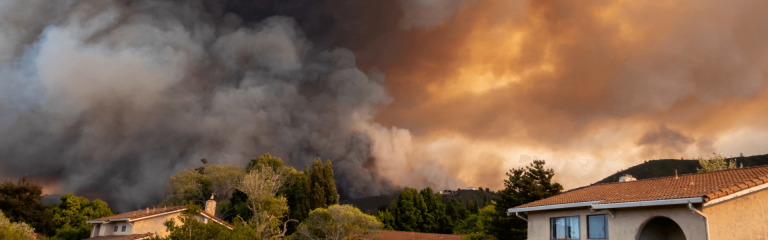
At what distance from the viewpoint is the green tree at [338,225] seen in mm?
43875

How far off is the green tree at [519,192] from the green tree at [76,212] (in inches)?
2187

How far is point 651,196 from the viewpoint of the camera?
16.0 metres

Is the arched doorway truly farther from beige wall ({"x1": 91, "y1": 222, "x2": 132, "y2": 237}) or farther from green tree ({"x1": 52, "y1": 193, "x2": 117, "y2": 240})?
green tree ({"x1": 52, "y1": 193, "x2": 117, "y2": 240})

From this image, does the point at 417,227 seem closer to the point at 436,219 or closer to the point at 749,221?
the point at 436,219

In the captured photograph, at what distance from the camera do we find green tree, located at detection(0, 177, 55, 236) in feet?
172

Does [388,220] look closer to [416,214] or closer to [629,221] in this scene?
[416,214]

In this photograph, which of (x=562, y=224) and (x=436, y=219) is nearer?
(x=562, y=224)

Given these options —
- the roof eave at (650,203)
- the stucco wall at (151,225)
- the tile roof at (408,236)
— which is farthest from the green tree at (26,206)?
the roof eave at (650,203)

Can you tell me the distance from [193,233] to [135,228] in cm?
1922

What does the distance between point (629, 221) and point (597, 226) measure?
5.88 ft

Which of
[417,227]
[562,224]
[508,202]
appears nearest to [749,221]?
[562,224]

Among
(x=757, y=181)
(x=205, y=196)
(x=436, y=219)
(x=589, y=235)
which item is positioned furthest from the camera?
(x=436, y=219)

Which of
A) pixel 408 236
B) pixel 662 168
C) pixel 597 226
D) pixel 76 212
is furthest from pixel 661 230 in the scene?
pixel 662 168

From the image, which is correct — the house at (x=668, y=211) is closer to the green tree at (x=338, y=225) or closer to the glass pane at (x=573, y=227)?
the glass pane at (x=573, y=227)
